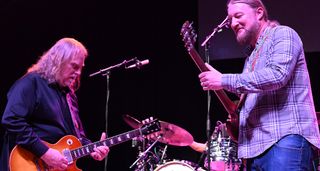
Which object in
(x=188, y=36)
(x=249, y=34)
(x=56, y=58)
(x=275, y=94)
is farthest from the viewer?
(x=56, y=58)

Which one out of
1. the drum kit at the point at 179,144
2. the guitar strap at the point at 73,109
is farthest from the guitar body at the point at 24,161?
the drum kit at the point at 179,144

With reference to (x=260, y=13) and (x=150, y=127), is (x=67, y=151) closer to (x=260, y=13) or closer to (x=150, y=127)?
(x=150, y=127)

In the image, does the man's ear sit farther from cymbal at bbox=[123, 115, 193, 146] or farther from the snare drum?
the snare drum

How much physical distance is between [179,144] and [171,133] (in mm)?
300

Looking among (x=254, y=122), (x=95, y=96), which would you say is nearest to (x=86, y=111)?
(x=95, y=96)

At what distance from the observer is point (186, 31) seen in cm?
295

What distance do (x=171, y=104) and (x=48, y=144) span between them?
3.04 metres

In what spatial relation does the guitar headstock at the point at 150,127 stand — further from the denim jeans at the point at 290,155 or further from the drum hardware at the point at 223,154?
the denim jeans at the point at 290,155

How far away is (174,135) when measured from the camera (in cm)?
503

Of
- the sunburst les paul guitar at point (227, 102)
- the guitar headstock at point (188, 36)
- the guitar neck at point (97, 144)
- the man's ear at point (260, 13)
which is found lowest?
the guitar neck at point (97, 144)

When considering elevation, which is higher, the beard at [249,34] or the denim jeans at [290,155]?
the beard at [249,34]

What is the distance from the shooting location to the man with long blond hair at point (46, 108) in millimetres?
3637

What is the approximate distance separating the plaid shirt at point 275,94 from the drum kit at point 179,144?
2378 mm

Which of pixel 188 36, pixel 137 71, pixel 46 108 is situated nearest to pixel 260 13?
pixel 188 36
